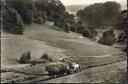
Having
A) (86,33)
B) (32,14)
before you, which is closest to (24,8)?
(32,14)

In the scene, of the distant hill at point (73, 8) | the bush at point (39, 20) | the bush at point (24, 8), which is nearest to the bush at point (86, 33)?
the distant hill at point (73, 8)

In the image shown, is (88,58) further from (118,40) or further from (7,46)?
(7,46)

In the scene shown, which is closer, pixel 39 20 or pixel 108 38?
pixel 39 20

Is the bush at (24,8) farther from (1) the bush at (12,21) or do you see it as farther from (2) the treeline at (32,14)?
(1) the bush at (12,21)

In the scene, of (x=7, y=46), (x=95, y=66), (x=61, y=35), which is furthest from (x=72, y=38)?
(x=7, y=46)

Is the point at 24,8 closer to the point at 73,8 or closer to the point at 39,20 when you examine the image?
the point at 39,20

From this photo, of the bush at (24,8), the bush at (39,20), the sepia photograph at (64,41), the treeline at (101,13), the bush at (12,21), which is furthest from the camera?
the treeline at (101,13)
